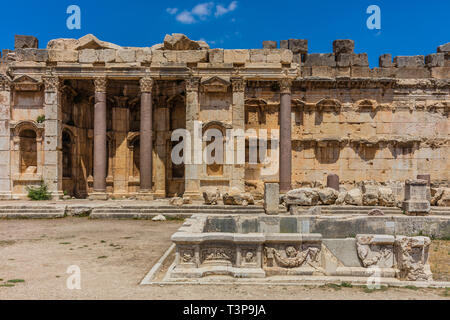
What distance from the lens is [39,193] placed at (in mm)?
18797

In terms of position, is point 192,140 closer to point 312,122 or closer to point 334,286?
point 312,122

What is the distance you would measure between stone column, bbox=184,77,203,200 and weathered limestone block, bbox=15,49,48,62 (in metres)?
7.69

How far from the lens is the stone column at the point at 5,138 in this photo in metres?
19.4

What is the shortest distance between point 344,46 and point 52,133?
736 inches

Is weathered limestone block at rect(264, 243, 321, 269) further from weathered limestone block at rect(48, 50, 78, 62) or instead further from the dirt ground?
weathered limestone block at rect(48, 50, 78, 62)

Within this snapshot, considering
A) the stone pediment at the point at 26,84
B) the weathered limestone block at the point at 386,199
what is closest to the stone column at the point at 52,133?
the stone pediment at the point at 26,84

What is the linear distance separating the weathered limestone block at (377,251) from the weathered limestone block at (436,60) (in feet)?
70.5

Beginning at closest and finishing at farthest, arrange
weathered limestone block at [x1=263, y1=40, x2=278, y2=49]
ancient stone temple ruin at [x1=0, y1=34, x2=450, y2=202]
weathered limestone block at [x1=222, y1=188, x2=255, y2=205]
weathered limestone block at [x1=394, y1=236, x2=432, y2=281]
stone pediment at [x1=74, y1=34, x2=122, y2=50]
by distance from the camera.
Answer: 1. weathered limestone block at [x1=394, y1=236, x2=432, y2=281]
2. weathered limestone block at [x1=222, y1=188, x2=255, y2=205]
3. stone pediment at [x1=74, y1=34, x2=122, y2=50]
4. ancient stone temple ruin at [x1=0, y1=34, x2=450, y2=202]
5. weathered limestone block at [x1=263, y1=40, x2=278, y2=49]

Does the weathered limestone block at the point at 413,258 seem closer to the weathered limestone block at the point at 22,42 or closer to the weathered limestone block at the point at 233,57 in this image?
the weathered limestone block at the point at 233,57

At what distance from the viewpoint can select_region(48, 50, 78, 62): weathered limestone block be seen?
19203 millimetres

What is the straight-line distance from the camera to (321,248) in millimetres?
6844

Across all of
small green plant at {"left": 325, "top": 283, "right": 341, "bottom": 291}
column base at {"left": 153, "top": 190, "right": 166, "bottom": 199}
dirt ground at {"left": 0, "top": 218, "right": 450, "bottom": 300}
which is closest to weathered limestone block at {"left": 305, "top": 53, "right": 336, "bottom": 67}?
column base at {"left": 153, "top": 190, "right": 166, "bottom": 199}

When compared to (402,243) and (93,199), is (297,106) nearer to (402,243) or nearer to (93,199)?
(93,199)
